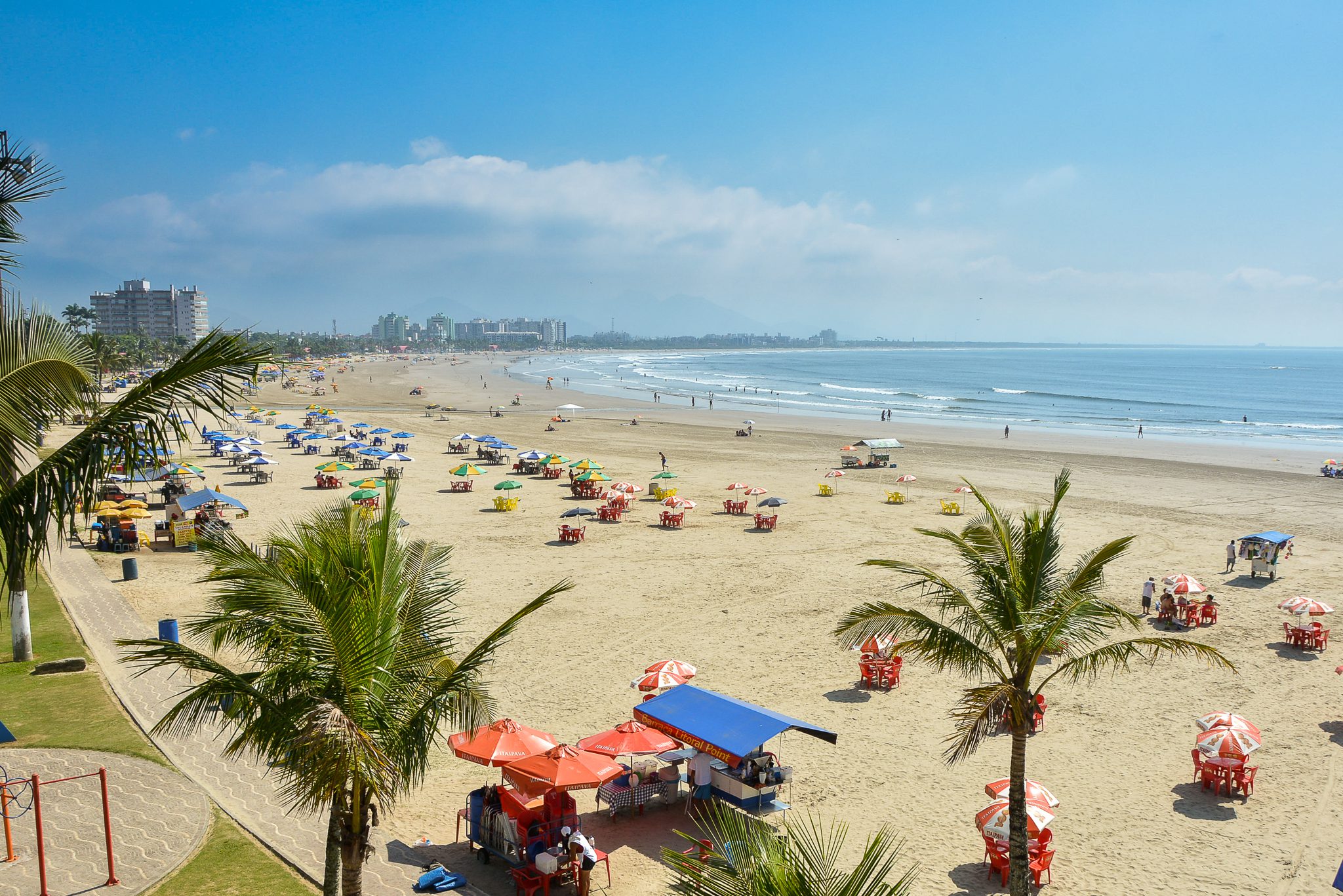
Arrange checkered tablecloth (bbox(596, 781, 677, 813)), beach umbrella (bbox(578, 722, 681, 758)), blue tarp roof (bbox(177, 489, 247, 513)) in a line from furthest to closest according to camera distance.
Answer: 1. blue tarp roof (bbox(177, 489, 247, 513))
2. checkered tablecloth (bbox(596, 781, 677, 813))
3. beach umbrella (bbox(578, 722, 681, 758))

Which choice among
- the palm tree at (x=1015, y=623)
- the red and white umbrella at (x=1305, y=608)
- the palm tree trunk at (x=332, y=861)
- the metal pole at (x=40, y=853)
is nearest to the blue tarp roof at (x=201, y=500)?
the metal pole at (x=40, y=853)

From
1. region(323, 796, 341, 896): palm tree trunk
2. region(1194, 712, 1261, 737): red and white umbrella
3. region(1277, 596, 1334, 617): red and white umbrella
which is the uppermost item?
region(323, 796, 341, 896): palm tree trunk

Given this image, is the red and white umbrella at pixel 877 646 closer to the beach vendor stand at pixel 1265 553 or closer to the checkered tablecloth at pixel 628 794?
the checkered tablecloth at pixel 628 794

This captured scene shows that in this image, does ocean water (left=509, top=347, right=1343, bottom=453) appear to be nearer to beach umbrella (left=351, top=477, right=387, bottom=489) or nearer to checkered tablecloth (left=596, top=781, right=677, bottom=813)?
beach umbrella (left=351, top=477, right=387, bottom=489)

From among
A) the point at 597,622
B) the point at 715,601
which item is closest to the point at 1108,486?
the point at 715,601

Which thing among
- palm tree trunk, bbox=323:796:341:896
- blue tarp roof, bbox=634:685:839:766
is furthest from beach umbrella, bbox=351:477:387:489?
palm tree trunk, bbox=323:796:341:896

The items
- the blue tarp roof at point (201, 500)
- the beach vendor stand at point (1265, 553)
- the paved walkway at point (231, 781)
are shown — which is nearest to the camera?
the paved walkway at point (231, 781)
